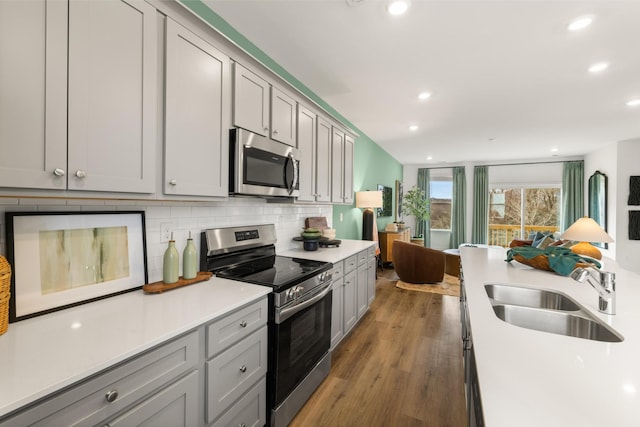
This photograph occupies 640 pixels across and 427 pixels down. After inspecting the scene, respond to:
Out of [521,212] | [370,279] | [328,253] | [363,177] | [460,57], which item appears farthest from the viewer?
[521,212]

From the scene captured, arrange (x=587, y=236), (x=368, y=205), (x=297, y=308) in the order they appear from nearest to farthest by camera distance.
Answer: (x=297, y=308)
(x=587, y=236)
(x=368, y=205)

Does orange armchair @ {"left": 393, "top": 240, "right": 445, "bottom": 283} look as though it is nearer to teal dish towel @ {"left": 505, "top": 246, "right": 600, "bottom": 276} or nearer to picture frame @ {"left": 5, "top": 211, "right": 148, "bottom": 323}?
teal dish towel @ {"left": 505, "top": 246, "right": 600, "bottom": 276}

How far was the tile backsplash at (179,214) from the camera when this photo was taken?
1213 mm

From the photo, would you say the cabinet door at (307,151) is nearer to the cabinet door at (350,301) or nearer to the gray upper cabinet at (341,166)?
the gray upper cabinet at (341,166)

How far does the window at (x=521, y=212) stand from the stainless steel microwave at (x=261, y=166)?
7.26m

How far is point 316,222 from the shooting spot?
3.30m

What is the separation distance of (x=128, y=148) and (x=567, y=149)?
25.7 feet

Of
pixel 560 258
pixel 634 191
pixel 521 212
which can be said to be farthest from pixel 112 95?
pixel 521 212

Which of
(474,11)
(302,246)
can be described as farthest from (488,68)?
(302,246)

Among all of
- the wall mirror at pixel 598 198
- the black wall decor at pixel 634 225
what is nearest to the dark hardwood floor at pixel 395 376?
the black wall decor at pixel 634 225

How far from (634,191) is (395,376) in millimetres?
6098

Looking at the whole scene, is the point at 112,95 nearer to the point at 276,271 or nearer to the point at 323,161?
the point at 276,271

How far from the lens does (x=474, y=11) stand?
6.16 feet

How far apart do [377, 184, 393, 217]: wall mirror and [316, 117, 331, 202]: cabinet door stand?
3.18 m
